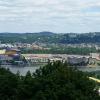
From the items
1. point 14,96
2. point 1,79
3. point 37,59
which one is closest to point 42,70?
point 1,79

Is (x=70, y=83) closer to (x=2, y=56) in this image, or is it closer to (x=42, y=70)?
(x=42, y=70)

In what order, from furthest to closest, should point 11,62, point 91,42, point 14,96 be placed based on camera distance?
point 91,42, point 11,62, point 14,96

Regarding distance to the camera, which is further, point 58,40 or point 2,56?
point 58,40

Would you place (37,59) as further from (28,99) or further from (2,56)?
(28,99)

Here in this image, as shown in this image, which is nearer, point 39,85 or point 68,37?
point 39,85

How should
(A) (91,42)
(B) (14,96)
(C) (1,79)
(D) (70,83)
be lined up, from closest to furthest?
(D) (70,83) → (B) (14,96) → (C) (1,79) → (A) (91,42)

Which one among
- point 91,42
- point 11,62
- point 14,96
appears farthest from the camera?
point 91,42

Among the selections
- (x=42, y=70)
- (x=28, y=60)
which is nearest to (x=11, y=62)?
(x=28, y=60)

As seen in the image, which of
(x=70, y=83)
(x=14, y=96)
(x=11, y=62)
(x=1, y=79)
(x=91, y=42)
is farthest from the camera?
(x=91, y=42)

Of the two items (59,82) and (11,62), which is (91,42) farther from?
(59,82)
